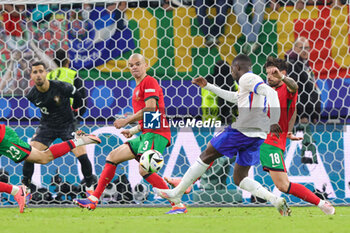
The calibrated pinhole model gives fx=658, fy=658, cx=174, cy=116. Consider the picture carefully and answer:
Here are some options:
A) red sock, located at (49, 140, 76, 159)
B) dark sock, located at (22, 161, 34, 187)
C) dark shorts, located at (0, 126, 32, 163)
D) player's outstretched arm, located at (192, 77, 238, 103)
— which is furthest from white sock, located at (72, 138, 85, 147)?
player's outstretched arm, located at (192, 77, 238, 103)

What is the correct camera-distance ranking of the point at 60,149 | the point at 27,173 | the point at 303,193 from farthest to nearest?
the point at 27,173
the point at 60,149
the point at 303,193

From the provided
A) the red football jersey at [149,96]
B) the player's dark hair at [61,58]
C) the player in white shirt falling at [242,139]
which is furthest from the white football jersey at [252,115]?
the player's dark hair at [61,58]

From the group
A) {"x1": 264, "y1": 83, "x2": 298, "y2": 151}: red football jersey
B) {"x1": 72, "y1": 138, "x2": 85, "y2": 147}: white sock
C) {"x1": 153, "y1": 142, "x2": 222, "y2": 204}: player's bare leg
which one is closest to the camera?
{"x1": 153, "y1": 142, "x2": 222, "y2": 204}: player's bare leg

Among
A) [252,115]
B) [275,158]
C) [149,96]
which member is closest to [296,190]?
[275,158]

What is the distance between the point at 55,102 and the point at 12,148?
132 cm

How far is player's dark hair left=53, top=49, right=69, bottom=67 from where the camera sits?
7090 mm

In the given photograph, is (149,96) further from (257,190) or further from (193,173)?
(257,190)

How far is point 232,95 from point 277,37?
1.68 meters

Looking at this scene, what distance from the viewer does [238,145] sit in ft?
17.7

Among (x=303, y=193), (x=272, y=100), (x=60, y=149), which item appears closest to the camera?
(x=272, y=100)

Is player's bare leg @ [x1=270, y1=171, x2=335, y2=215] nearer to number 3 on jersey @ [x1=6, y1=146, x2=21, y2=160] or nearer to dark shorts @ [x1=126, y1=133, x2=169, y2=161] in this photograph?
dark shorts @ [x1=126, y1=133, x2=169, y2=161]

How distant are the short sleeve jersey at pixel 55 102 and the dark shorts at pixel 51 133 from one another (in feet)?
0.14

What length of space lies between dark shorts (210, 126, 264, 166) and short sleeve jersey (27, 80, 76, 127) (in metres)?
2.06

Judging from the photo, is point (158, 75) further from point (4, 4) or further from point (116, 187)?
point (4, 4)
